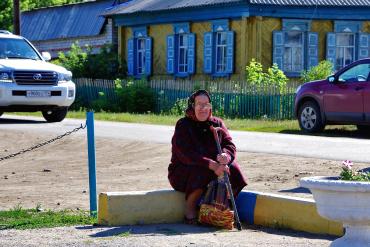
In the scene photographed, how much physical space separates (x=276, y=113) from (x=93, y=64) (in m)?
12.7

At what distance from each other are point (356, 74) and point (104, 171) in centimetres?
805

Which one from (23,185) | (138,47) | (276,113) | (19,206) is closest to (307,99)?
(276,113)

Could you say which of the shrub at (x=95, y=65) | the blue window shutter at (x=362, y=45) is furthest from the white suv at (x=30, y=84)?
the shrub at (x=95, y=65)

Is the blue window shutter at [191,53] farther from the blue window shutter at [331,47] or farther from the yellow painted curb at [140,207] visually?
the yellow painted curb at [140,207]

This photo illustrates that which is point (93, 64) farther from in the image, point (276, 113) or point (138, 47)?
point (276, 113)

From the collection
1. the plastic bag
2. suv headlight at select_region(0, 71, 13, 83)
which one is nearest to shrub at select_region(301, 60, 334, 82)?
suv headlight at select_region(0, 71, 13, 83)

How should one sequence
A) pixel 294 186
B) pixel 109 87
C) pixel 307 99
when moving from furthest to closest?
pixel 109 87 < pixel 307 99 < pixel 294 186

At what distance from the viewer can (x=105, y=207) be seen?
10070 mm

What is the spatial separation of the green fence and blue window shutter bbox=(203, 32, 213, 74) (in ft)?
8.25

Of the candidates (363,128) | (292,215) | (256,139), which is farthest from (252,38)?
(292,215)

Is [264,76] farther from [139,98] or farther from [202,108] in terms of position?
[202,108]

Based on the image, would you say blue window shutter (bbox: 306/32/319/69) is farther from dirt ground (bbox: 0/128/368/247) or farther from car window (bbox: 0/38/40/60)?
dirt ground (bbox: 0/128/368/247)

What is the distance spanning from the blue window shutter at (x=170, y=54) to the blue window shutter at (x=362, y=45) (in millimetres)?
6707

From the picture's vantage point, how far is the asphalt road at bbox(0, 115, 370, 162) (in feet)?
53.8
